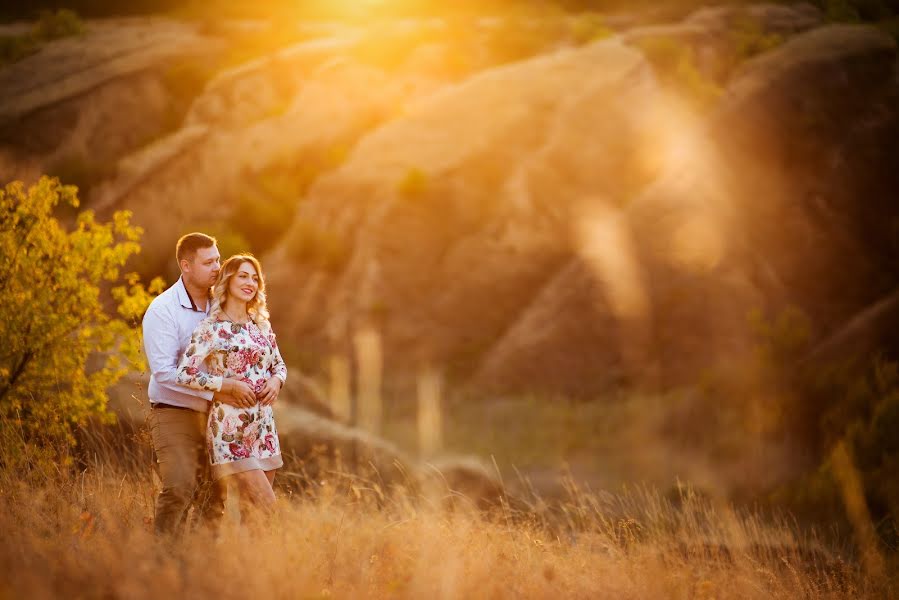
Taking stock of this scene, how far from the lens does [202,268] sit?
495 cm

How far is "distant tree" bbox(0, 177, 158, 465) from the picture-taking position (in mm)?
7406

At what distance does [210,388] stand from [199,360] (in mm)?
177

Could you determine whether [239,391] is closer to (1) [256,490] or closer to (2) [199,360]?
(2) [199,360]

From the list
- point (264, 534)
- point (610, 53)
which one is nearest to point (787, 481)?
point (264, 534)

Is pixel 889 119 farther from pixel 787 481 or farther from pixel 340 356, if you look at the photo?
pixel 340 356

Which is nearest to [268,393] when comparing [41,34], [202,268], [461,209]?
[202,268]

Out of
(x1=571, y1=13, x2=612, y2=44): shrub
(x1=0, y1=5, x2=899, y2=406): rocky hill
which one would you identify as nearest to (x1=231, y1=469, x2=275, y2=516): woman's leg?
(x1=0, y1=5, x2=899, y2=406): rocky hill

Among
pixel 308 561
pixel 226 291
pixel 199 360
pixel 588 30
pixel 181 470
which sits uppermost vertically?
pixel 226 291

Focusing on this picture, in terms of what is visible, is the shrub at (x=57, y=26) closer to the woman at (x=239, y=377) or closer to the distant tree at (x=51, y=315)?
the distant tree at (x=51, y=315)

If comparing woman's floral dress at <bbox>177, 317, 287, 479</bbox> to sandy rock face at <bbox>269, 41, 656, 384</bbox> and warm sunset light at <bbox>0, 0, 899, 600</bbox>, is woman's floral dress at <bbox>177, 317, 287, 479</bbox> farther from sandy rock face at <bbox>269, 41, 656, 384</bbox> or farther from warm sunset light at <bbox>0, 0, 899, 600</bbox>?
sandy rock face at <bbox>269, 41, 656, 384</bbox>

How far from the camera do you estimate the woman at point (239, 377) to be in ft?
15.2

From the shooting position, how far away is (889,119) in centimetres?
2339

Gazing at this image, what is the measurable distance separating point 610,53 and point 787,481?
19.5 meters

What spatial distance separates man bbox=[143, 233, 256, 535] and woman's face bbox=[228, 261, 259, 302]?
0.76 ft
